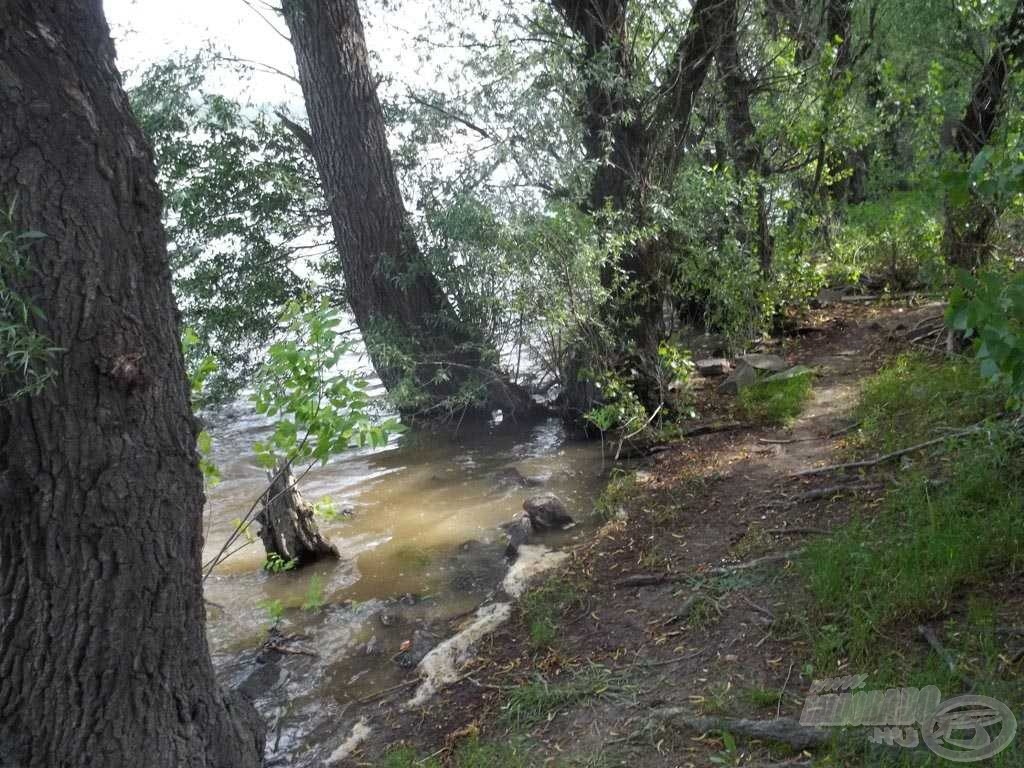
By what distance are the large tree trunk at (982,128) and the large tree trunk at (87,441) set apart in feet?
23.2

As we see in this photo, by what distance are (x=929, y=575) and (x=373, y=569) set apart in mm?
4439

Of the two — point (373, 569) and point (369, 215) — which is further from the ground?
point (369, 215)

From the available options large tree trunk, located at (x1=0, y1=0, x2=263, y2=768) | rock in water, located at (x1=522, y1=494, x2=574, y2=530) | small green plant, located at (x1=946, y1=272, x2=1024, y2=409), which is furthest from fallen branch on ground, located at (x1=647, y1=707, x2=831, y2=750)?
rock in water, located at (x1=522, y1=494, x2=574, y2=530)

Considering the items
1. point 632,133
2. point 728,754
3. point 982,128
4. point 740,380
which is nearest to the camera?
point 728,754

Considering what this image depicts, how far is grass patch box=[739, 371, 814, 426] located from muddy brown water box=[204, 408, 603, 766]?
1701mm

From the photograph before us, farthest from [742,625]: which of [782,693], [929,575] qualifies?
[929,575]

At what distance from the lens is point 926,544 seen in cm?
434

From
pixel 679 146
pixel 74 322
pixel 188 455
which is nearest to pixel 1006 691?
pixel 188 455

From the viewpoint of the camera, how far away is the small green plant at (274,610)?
5871mm

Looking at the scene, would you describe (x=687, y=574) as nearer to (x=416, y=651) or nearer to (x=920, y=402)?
A: (x=416, y=651)

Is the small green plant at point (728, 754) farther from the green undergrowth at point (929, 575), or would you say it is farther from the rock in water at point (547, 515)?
the rock in water at point (547, 515)

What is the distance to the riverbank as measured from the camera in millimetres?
3568

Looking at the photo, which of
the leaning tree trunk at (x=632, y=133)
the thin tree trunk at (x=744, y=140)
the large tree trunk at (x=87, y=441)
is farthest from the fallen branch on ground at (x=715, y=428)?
the large tree trunk at (x=87, y=441)

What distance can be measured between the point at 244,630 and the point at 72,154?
4.17 metres
